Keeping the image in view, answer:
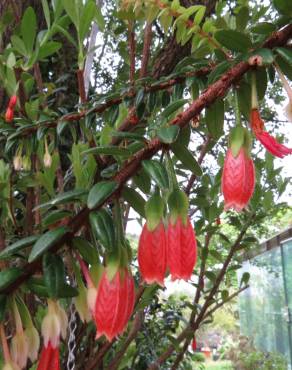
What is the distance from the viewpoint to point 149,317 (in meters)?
2.31

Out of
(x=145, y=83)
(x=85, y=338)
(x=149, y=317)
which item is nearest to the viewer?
(x=145, y=83)

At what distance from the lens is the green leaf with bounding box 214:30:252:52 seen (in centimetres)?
36

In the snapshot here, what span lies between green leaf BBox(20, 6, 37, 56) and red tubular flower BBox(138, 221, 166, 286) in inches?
14.7

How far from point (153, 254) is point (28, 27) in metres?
0.40

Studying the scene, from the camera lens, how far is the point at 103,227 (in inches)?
13.7

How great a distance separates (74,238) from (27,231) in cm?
50

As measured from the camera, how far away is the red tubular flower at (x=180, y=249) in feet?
1.26

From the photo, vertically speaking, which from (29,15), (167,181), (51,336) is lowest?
(51,336)

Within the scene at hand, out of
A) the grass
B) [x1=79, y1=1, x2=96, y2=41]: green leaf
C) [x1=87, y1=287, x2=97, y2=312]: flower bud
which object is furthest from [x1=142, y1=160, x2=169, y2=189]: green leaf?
the grass

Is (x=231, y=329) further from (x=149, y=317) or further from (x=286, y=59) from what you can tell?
(x=286, y=59)

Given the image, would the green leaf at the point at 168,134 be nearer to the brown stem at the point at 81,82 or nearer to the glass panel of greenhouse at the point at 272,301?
the brown stem at the point at 81,82

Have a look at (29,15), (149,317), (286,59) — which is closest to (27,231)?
(29,15)

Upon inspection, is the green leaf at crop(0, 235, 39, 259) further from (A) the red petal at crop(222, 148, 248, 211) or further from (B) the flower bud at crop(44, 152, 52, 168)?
(B) the flower bud at crop(44, 152, 52, 168)

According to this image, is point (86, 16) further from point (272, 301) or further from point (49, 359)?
point (272, 301)
